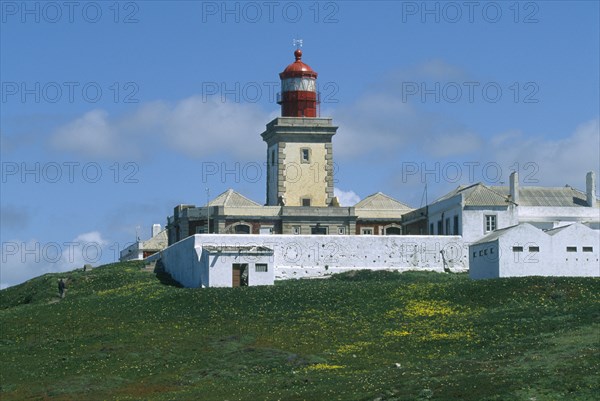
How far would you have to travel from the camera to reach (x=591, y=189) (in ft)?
328

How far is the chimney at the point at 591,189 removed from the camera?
328 feet

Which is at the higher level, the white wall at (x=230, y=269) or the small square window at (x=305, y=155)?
the small square window at (x=305, y=155)

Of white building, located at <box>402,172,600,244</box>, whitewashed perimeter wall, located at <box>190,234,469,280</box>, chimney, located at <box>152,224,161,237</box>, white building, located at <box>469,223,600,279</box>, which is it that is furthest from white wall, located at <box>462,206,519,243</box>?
chimney, located at <box>152,224,161,237</box>

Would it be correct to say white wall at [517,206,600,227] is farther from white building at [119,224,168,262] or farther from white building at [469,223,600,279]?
white building at [119,224,168,262]

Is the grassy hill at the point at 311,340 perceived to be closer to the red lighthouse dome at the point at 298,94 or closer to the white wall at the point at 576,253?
the white wall at the point at 576,253

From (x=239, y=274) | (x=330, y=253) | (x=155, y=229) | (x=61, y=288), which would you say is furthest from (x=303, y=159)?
(x=155, y=229)

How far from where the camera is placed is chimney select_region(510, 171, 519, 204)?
97812mm

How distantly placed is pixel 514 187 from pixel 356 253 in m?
12.3

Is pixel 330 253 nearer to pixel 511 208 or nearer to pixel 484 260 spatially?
pixel 484 260

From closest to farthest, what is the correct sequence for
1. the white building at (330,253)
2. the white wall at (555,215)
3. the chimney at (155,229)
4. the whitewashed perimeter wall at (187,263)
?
the whitewashed perimeter wall at (187,263), the white building at (330,253), the white wall at (555,215), the chimney at (155,229)

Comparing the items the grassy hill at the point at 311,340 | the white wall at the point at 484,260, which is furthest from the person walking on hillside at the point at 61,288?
the white wall at the point at 484,260

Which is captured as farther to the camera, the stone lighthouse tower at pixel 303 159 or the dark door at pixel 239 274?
the stone lighthouse tower at pixel 303 159

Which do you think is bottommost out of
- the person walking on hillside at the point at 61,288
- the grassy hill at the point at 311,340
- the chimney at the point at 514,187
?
the grassy hill at the point at 311,340

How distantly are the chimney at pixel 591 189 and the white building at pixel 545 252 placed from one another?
1292cm
